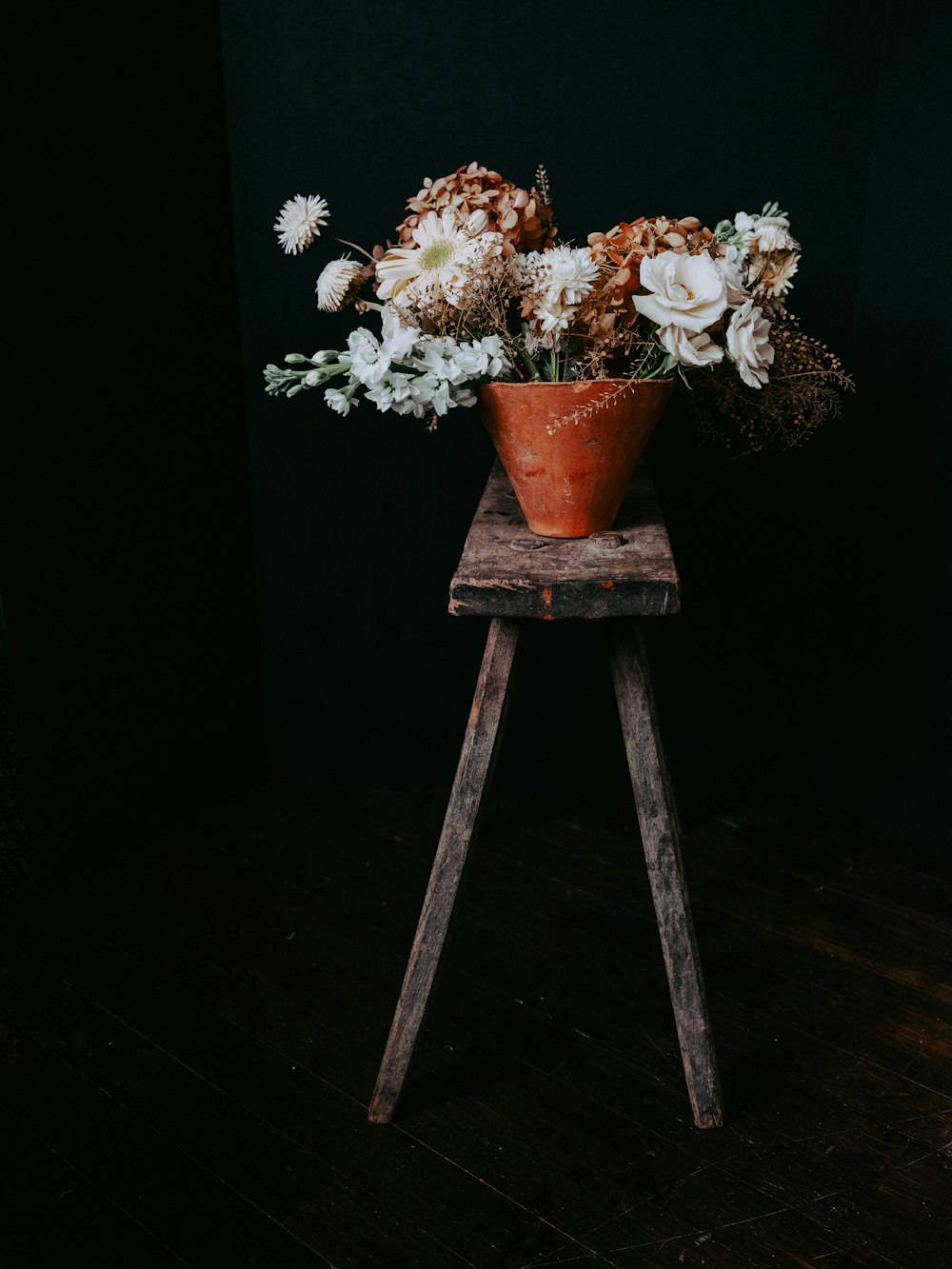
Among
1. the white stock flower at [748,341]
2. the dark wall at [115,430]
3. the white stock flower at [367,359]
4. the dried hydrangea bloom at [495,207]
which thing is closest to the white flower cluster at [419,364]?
the white stock flower at [367,359]

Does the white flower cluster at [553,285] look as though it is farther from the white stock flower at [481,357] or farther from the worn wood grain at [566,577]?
the worn wood grain at [566,577]

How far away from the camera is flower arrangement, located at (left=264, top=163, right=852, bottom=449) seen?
131cm

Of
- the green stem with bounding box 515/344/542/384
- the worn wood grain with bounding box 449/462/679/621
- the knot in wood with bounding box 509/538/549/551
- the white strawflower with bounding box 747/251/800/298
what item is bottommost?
the worn wood grain with bounding box 449/462/679/621

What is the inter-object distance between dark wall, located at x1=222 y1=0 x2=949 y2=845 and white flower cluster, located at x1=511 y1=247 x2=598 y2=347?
0.88m

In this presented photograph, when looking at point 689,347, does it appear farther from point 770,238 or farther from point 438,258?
point 438,258

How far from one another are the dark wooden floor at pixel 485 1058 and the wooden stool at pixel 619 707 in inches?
5.0

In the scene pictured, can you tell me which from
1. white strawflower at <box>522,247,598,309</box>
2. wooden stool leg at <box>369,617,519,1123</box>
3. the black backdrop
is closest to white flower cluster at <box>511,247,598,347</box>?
white strawflower at <box>522,247,598,309</box>

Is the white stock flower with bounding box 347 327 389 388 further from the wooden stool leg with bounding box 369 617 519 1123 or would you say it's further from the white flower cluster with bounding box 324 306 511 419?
the wooden stool leg with bounding box 369 617 519 1123

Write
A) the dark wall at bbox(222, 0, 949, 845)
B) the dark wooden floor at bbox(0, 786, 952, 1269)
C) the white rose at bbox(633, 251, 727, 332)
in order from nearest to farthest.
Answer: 1. the white rose at bbox(633, 251, 727, 332)
2. the dark wooden floor at bbox(0, 786, 952, 1269)
3. the dark wall at bbox(222, 0, 949, 845)

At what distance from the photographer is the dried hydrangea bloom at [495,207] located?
142 cm

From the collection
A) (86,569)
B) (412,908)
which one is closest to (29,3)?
(86,569)

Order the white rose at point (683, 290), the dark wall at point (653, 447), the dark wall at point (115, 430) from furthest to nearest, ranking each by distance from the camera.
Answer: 1. the dark wall at point (653, 447)
2. the dark wall at point (115, 430)
3. the white rose at point (683, 290)

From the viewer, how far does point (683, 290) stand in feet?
4.20

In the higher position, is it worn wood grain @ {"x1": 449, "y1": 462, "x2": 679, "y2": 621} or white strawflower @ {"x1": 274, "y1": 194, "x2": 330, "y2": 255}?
white strawflower @ {"x1": 274, "y1": 194, "x2": 330, "y2": 255}
